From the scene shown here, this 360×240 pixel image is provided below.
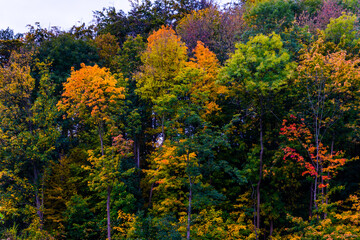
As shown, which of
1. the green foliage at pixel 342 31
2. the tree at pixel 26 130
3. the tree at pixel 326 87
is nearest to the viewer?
the tree at pixel 326 87

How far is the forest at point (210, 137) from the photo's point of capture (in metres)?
16.1

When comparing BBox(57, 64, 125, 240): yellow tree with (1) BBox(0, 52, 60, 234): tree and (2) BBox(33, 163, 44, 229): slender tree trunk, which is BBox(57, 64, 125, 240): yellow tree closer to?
(1) BBox(0, 52, 60, 234): tree

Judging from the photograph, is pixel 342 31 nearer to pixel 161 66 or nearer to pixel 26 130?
pixel 161 66

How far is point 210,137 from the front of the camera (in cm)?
1606

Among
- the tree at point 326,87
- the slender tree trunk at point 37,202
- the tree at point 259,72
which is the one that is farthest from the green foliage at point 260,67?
the slender tree trunk at point 37,202

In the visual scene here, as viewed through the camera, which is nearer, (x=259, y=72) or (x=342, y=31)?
(x=342, y=31)

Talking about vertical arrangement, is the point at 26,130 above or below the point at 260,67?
below

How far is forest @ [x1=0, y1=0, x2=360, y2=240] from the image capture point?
16.1 metres

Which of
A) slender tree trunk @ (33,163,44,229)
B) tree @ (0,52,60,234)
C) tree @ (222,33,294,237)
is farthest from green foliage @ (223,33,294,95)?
slender tree trunk @ (33,163,44,229)

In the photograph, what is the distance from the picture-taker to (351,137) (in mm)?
15664

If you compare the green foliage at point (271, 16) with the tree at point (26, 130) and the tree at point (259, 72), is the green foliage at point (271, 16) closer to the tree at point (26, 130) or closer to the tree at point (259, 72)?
the tree at point (259, 72)

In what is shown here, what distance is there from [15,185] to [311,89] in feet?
68.9

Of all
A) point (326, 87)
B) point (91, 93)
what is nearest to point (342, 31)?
point (326, 87)

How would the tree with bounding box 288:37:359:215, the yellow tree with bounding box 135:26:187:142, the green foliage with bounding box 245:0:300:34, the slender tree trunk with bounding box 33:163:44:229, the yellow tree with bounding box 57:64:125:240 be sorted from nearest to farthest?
the tree with bounding box 288:37:359:215
the yellow tree with bounding box 57:64:125:240
the slender tree trunk with bounding box 33:163:44:229
the green foliage with bounding box 245:0:300:34
the yellow tree with bounding box 135:26:187:142
